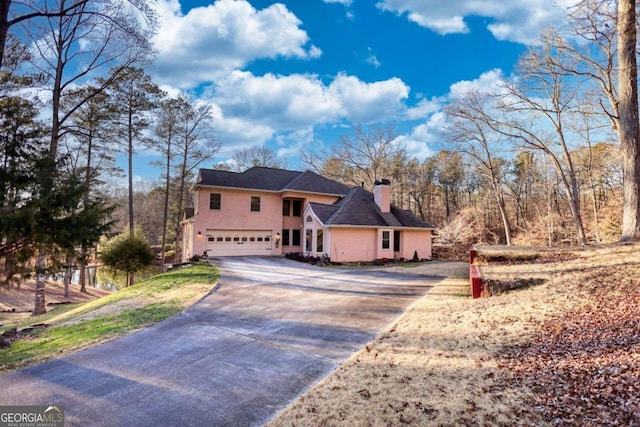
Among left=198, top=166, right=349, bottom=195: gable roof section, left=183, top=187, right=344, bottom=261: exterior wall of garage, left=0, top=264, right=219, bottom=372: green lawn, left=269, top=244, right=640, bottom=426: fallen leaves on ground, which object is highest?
left=198, top=166, right=349, bottom=195: gable roof section

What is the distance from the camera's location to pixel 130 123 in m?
20.7

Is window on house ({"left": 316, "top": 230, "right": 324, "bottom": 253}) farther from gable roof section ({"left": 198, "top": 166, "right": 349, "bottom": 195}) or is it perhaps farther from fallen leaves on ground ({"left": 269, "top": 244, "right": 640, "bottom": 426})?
fallen leaves on ground ({"left": 269, "top": 244, "right": 640, "bottom": 426})

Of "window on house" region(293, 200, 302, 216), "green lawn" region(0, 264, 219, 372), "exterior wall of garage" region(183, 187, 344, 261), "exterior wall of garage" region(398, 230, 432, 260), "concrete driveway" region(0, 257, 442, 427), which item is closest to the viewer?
"concrete driveway" region(0, 257, 442, 427)

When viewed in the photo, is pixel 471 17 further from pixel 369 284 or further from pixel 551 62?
pixel 369 284

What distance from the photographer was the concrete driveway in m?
3.73

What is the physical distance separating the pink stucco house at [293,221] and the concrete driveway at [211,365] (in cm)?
1111

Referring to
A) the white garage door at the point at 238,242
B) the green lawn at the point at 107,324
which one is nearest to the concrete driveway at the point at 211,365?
the green lawn at the point at 107,324

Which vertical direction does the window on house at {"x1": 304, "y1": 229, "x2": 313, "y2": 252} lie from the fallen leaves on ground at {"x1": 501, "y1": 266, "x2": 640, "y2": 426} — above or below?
above

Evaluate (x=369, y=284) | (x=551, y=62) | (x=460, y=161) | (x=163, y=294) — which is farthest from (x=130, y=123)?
(x=460, y=161)

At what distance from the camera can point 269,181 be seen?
23906 millimetres

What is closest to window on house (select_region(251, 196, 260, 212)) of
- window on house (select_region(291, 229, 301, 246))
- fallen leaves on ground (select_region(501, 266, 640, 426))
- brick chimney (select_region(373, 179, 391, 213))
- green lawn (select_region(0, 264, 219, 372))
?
window on house (select_region(291, 229, 301, 246))

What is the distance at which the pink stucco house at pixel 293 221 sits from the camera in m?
20.4

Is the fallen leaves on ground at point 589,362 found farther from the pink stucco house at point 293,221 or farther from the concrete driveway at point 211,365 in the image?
the pink stucco house at point 293,221

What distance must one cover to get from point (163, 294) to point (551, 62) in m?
22.4
